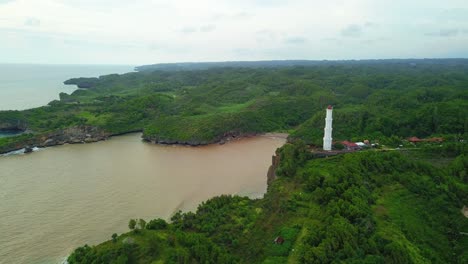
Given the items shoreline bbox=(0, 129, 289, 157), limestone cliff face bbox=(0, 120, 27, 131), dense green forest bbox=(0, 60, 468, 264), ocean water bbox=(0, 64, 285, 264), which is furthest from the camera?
limestone cliff face bbox=(0, 120, 27, 131)

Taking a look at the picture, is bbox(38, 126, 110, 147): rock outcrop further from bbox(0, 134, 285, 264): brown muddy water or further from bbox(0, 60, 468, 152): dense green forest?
bbox(0, 134, 285, 264): brown muddy water

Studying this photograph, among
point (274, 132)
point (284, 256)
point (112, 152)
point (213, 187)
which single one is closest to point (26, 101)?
point (112, 152)

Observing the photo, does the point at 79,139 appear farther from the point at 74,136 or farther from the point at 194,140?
the point at 194,140

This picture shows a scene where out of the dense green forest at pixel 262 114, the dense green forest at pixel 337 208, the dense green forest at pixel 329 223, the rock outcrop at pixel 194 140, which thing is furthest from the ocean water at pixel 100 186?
the dense green forest at pixel 262 114

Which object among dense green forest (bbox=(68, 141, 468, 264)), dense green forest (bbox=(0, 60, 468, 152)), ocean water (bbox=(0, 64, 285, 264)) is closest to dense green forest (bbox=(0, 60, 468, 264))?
dense green forest (bbox=(68, 141, 468, 264))

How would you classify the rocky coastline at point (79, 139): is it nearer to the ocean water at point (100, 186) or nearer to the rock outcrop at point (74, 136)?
the rock outcrop at point (74, 136)
